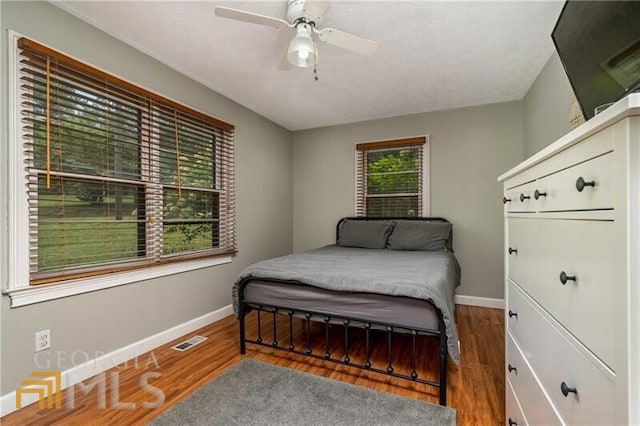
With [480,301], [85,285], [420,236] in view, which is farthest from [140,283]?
[480,301]

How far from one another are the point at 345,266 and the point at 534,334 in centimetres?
136

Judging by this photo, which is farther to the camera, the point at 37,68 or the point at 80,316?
the point at 80,316

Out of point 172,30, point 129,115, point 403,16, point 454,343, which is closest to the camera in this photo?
point 454,343

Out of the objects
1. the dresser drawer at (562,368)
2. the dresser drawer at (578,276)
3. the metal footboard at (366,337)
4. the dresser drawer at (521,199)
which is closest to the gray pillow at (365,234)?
the metal footboard at (366,337)

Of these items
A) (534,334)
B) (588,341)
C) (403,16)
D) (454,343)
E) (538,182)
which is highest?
(403,16)

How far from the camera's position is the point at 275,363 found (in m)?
2.10

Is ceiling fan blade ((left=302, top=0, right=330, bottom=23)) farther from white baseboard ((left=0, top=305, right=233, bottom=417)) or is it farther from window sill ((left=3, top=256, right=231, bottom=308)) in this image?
white baseboard ((left=0, top=305, right=233, bottom=417))

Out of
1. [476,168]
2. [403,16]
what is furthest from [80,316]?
[476,168]

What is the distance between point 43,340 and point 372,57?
3.02m

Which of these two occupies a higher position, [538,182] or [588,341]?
[538,182]

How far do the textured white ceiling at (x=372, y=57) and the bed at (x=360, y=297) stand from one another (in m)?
1.72

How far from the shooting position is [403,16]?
1.88 meters

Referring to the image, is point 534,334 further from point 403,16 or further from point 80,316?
point 80,316

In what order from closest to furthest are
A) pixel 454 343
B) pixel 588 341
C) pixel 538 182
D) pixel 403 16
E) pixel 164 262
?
1. pixel 588 341
2. pixel 538 182
3. pixel 454 343
4. pixel 403 16
5. pixel 164 262
